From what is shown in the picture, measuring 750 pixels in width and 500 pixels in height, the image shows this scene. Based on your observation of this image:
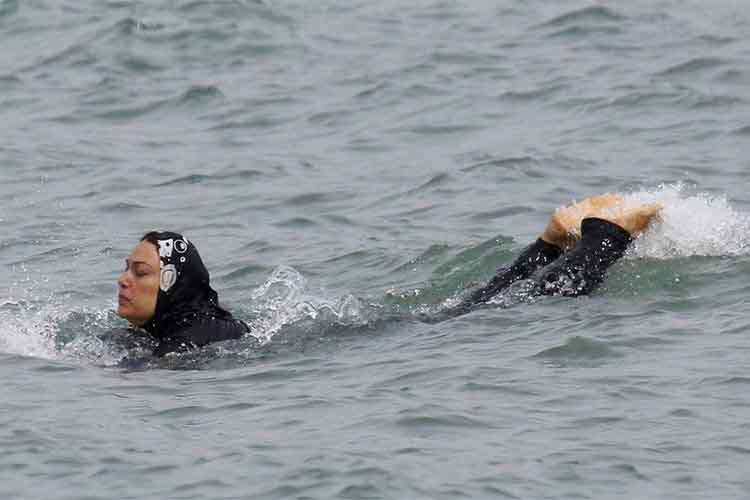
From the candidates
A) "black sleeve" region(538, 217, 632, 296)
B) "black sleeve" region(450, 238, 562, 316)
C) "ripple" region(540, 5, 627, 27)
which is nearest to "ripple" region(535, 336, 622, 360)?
"black sleeve" region(538, 217, 632, 296)

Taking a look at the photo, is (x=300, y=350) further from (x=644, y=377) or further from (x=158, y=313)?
(x=644, y=377)

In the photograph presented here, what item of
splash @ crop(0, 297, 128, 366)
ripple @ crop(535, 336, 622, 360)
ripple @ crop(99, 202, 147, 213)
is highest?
ripple @ crop(99, 202, 147, 213)

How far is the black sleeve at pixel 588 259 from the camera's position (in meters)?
12.0

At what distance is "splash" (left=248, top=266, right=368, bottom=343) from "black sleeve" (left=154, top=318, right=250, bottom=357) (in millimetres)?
205

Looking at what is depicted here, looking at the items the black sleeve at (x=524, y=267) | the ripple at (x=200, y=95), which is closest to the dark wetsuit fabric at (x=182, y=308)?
the black sleeve at (x=524, y=267)

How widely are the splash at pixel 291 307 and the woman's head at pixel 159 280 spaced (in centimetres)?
58

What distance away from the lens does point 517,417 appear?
9617 mm

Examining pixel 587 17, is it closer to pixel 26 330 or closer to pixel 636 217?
pixel 636 217

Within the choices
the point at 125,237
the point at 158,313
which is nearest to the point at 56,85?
the point at 125,237

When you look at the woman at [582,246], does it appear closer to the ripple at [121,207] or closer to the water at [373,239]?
the water at [373,239]

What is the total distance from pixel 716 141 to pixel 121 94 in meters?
7.59

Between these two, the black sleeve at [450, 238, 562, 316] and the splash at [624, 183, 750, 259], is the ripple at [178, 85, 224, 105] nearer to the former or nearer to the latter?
the splash at [624, 183, 750, 259]

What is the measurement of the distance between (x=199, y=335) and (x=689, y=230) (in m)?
3.91

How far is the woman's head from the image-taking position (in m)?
11.7
